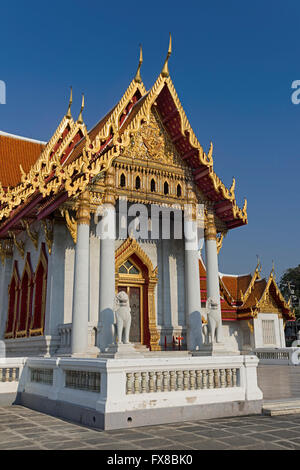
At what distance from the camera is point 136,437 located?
4914mm

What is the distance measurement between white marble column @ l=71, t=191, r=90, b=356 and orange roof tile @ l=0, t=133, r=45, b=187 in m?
6.89

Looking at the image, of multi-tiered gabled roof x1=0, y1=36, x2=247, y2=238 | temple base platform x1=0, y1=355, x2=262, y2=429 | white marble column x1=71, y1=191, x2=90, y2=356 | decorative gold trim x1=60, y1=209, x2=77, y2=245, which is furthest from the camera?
decorative gold trim x1=60, y1=209, x2=77, y2=245

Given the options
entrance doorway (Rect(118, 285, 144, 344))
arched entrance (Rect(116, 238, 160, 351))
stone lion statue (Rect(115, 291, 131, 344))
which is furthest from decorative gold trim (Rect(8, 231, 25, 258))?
stone lion statue (Rect(115, 291, 131, 344))

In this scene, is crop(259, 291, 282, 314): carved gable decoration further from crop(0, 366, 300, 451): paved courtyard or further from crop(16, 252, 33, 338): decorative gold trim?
crop(0, 366, 300, 451): paved courtyard

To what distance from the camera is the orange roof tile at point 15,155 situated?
1678cm

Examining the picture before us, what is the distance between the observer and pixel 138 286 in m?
13.0

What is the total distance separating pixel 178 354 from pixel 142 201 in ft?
14.0

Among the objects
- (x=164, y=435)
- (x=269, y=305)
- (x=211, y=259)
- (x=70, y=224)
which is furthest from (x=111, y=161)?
(x=269, y=305)

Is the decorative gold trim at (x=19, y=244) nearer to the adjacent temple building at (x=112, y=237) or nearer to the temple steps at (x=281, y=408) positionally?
the adjacent temple building at (x=112, y=237)

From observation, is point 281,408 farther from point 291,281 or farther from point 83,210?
point 291,281

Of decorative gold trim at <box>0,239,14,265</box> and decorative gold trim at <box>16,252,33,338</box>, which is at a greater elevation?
decorative gold trim at <box>0,239,14,265</box>

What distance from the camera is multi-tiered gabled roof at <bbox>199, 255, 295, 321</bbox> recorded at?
1867cm

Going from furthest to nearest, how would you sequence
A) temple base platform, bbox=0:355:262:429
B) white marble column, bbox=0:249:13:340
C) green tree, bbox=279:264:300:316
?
green tree, bbox=279:264:300:316, white marble column, bbox=0:249:13:340, temple base platform, bbox=0:355:262:429
